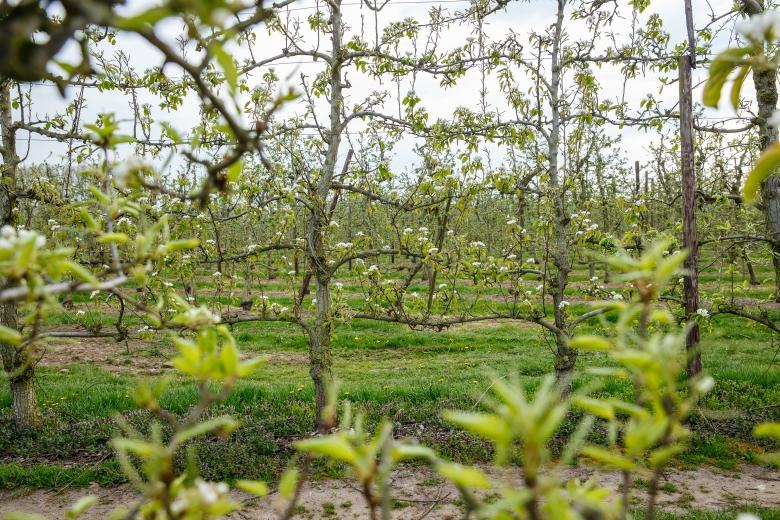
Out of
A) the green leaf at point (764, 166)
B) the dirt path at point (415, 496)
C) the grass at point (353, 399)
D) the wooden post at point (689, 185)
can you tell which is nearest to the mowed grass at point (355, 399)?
the grass at point (353, 399)

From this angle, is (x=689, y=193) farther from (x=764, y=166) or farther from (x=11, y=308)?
(x=11, y=308)

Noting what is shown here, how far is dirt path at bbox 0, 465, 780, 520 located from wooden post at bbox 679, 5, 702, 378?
117 centimetres

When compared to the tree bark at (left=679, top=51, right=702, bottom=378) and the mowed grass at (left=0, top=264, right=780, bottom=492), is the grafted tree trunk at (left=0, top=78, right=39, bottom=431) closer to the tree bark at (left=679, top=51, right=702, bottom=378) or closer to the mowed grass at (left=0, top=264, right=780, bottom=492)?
the mowed grass at (left=0, top=264, right=780, bottom=492)

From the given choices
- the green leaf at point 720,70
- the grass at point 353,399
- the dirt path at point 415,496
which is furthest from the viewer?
the grass at point 353,399

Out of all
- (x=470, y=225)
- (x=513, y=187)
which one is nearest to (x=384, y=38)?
(x=513, y=187)

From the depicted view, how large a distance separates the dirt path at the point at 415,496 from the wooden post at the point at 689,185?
117 cm

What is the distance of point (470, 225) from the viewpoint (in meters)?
26.9

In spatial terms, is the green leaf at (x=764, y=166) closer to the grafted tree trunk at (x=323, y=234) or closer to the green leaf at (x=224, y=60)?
the green leaf at (x=224, y=60)

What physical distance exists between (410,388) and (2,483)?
15.4 feet

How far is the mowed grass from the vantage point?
220 inches

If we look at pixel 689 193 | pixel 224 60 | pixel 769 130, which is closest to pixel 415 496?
pixel 689 193

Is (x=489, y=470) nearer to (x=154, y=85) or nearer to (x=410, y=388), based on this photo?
(x=410, y=388)

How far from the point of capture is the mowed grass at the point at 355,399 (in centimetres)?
559

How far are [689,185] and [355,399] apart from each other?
4744 millimetres
